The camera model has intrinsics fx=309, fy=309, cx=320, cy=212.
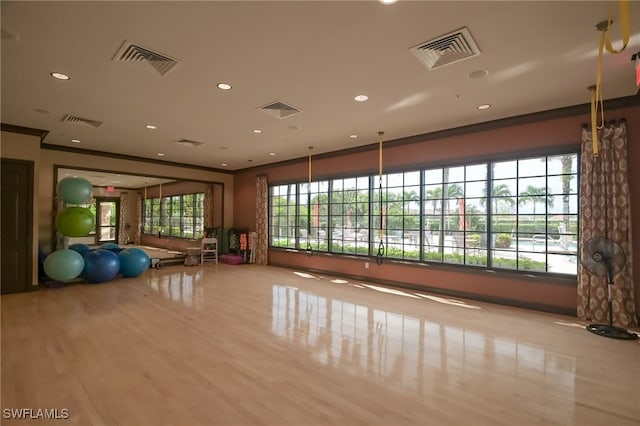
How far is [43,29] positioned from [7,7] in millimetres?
301

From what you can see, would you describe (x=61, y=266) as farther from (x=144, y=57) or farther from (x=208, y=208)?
(x=208, y=208)

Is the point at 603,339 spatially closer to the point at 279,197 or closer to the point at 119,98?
the point at 119,98

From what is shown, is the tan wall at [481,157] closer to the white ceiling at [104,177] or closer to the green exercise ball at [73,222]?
the green exercise ball at [73,222]

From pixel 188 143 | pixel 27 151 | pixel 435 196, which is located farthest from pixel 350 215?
pixel 27 151

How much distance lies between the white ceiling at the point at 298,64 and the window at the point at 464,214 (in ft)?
3.30

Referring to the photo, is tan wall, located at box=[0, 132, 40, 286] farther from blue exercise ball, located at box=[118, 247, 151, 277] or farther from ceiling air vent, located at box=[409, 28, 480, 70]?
ceiling air vent, located at box=[409, 28, 480, 70]

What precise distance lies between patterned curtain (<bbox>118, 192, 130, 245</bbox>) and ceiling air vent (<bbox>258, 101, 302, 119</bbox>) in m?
13.9

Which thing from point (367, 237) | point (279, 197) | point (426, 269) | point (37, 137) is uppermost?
point (37, 137)

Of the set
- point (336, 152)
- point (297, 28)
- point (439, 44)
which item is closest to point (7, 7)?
point (297, 28)

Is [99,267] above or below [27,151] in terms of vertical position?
Result: below

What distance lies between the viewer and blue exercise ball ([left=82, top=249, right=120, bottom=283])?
20.8 feet

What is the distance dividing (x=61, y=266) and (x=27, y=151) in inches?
85.5

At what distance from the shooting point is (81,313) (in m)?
4.43

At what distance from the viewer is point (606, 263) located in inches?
153
